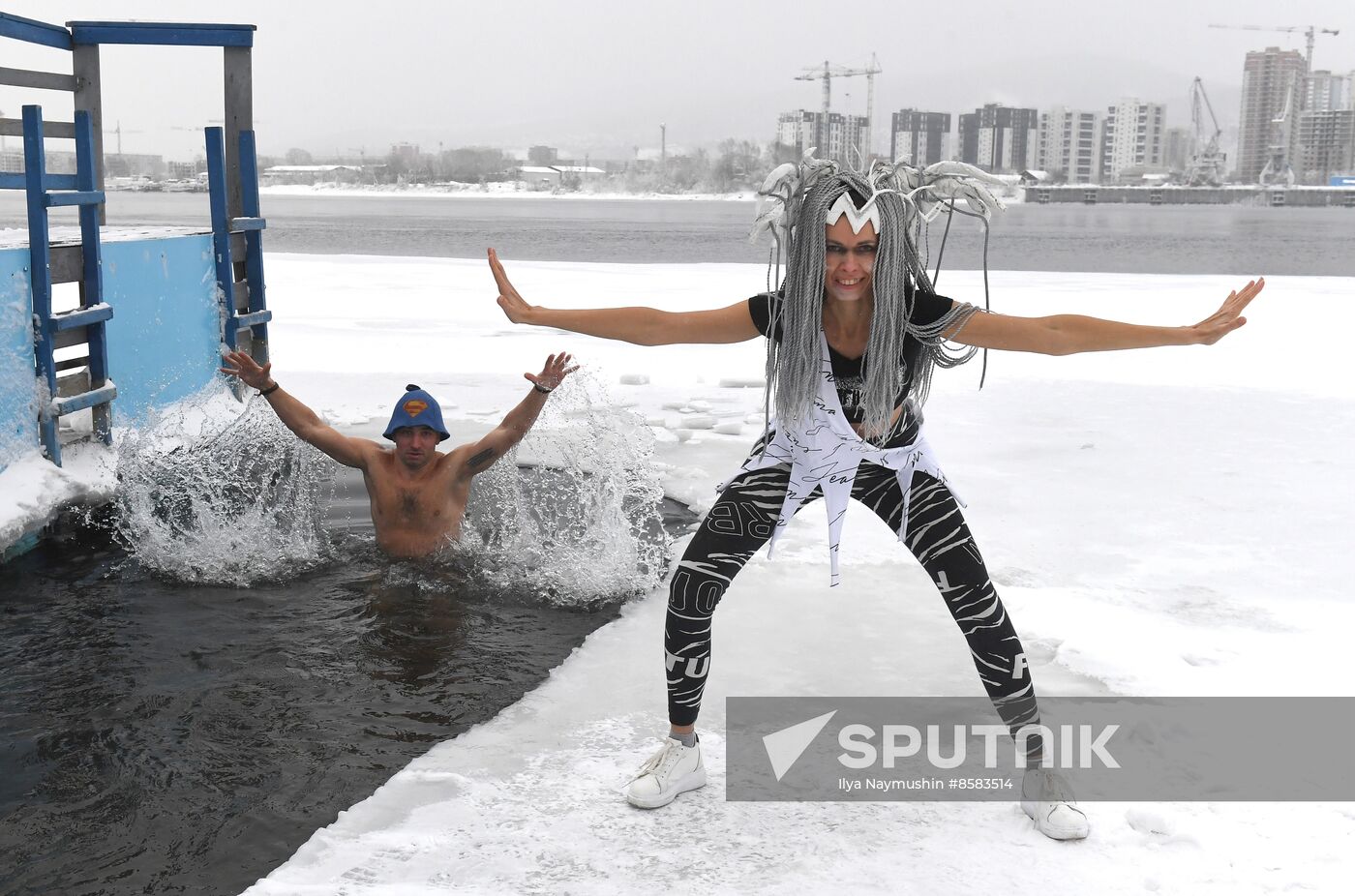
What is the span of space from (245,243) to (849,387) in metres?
7.18


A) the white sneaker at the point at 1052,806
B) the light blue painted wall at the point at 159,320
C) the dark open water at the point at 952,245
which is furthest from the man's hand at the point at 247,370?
the dark open water at the point at 952,245

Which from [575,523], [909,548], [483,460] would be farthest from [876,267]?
[575,523]

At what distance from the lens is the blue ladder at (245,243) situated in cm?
885

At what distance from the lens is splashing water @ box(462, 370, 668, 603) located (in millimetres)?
5797

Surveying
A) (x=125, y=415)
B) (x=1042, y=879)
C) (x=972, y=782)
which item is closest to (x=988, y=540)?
(x=972, y=782)

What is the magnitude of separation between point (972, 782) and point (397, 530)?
10.8ft

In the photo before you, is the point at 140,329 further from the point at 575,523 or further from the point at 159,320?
the point at 575,523

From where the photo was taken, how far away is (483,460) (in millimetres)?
5945

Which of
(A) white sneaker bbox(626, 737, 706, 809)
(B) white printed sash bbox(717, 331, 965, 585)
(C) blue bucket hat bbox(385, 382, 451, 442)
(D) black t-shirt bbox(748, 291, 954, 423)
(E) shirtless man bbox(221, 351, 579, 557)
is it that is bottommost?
(A) white sneaker bbox(626, 737, 706, 809)

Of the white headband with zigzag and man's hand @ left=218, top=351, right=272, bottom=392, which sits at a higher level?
the white headband with zigzag

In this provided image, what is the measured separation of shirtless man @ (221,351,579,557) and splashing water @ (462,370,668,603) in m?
0.23

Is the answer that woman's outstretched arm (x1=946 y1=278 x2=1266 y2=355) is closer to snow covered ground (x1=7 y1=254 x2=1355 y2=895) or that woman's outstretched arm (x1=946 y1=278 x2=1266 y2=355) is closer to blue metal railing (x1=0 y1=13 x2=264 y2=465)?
snow covered ground (x1=7 y1=254 x2=1355 y2=895)

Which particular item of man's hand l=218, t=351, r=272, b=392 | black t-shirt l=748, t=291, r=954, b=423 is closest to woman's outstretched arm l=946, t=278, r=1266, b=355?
black t-shirt l=748, t=291, r=954, b=423

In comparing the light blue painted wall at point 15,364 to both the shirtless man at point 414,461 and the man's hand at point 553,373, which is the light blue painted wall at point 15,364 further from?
the man's hand at point 553,373
